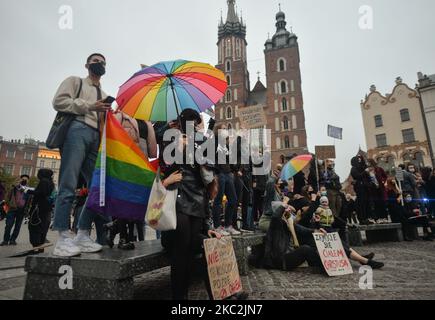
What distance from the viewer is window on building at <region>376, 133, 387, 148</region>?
3338 cm

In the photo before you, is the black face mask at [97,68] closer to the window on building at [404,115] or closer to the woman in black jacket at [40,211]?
the woman in black jacket at [40,211]

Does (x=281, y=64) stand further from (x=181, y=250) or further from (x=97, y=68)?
(x=181, y=250)

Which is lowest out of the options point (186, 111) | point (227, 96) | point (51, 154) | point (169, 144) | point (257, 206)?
point (257, 206)

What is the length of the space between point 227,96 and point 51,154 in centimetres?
4709

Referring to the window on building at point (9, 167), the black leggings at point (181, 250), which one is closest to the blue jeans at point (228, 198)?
the black leggings at point (181, 250)

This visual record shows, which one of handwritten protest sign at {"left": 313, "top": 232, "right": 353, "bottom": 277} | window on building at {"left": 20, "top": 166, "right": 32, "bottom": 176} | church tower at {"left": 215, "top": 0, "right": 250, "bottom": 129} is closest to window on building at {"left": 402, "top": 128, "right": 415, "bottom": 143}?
church tower at {"left": 215, "top": 0, "right": 250, "bottom": 129}

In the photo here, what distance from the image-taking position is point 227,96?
56375 mm

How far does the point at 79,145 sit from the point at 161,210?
130 cm

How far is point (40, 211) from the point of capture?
5.91 metres

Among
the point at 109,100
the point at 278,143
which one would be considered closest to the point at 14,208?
the point at 109,100

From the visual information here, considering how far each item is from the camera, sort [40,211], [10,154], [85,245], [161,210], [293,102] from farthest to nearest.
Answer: [10,154] → [293,102] → [40,211] → [85,245] → [161,210]
